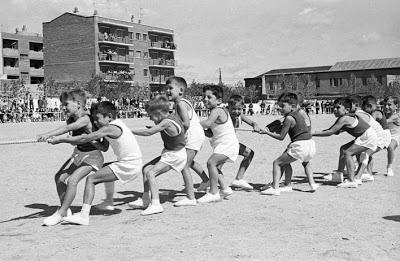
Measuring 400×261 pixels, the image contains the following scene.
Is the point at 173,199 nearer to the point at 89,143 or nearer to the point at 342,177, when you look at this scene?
the point at 89,143

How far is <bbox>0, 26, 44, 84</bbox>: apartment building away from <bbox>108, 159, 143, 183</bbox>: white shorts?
6877 cm

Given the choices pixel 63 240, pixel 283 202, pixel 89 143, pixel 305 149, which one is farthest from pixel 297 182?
pixel 63 240

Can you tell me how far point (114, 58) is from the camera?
75938 millimetres

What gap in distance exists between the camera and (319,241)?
5730mm

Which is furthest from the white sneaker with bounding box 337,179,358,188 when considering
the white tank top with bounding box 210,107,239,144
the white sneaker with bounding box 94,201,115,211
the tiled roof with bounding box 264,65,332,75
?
the tiled roof with bounding box 264,65,332,75

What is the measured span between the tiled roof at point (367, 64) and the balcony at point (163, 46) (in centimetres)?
3263

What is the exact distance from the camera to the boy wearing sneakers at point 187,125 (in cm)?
784

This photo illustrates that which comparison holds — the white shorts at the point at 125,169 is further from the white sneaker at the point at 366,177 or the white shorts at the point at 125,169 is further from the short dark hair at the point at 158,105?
the white sneaker at the point at 366,177

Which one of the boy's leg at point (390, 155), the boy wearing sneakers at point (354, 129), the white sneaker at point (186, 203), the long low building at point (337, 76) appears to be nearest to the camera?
the white sneaker at point (186, 203)

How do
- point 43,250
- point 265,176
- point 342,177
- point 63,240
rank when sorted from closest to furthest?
1. point 43,250
2. point 63,240
3. point 342,177
4. point 265,176

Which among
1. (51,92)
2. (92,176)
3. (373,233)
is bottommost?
(373,233)

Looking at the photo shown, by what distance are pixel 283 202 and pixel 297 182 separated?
7.20ft

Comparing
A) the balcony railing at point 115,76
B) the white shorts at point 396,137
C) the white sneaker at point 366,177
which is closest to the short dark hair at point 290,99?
the white sneaker at point 366,177

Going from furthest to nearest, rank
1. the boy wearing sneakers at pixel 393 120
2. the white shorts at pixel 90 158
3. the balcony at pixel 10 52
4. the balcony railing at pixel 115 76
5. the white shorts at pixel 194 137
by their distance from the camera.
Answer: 1. the balcony railing at pixel 115 76
2. the balcony at pixel 10 52
3. the boy wearing sneakers at pixel 393 120
4. the white shorts at pixel 194 137
5. the white shorts at pixel 90 158
